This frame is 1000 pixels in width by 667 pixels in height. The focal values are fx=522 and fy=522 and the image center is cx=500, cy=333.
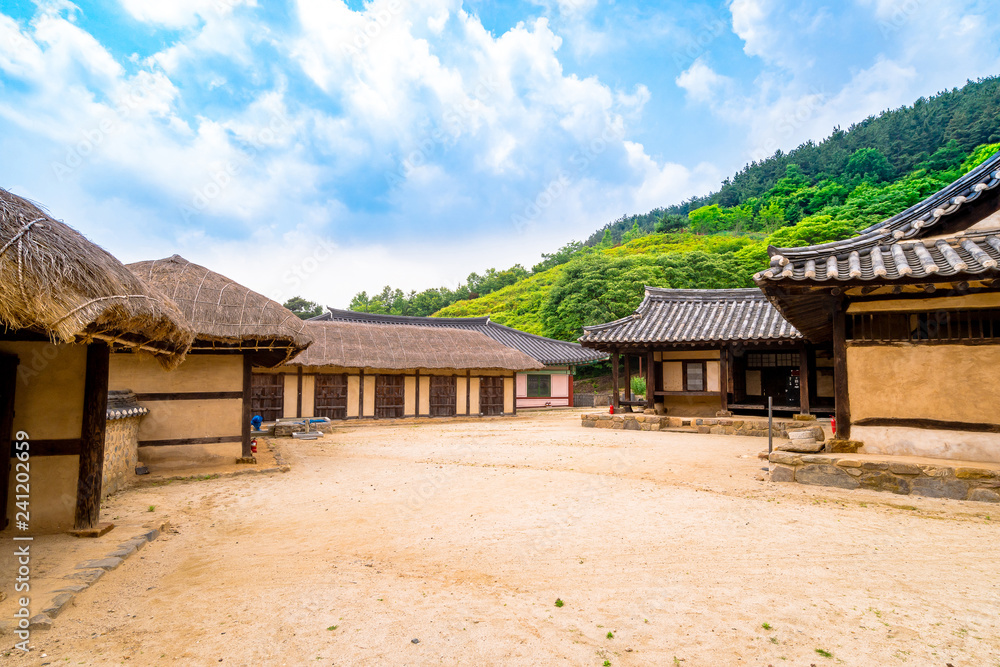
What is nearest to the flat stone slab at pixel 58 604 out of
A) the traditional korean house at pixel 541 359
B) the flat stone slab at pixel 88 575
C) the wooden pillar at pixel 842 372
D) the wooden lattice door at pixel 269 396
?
the flat stone slab at pixel 88 575

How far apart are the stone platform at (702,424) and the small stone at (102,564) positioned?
1287 centimetres

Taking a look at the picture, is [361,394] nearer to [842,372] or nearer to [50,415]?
[50,415]

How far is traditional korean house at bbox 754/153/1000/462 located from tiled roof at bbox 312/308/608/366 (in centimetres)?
Result: 1946

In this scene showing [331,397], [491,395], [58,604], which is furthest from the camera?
[491,395]

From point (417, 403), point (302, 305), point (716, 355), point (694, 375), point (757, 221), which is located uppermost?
point (757, 221)

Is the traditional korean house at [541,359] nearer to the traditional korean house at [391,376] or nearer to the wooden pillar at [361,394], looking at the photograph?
the traditional korean house at [391,376]

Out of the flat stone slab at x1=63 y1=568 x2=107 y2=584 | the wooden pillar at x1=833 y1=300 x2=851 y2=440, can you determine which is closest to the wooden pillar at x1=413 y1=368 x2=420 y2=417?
the wooden pillar at x1=833 y1=300 x2=851 y2=440

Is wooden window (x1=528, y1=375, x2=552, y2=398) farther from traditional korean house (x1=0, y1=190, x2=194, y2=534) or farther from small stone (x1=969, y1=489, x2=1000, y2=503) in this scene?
traditional korean house (x1=0, y1=190, x2=194, y2=534)

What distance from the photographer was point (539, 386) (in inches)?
1082

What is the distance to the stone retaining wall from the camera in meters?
5.70

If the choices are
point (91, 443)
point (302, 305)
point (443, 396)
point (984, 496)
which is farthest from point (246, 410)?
point (302, 305)

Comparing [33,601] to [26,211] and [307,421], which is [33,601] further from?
[307,421]

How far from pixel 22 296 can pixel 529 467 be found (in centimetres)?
704

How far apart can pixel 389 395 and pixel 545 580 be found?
1549 centimetres
